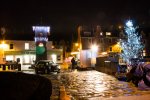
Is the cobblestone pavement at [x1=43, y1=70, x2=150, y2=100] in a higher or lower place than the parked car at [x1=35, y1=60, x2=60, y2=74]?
lower

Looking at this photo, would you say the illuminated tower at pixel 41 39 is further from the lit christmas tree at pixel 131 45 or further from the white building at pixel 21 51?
the lit christmas tree at pixel 131 45

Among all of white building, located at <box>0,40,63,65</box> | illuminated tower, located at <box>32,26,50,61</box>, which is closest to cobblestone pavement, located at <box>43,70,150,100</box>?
illuminated tower, located at <box>32,26,50,61</box>

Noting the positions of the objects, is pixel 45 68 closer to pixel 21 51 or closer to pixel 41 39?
pixel 41 39

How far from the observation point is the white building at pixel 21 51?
54816 millimetres

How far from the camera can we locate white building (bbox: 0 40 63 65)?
54816 millimetres

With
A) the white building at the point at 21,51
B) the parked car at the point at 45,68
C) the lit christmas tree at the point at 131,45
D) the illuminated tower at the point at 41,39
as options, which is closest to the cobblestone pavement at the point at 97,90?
the parked car at the point at 45,68

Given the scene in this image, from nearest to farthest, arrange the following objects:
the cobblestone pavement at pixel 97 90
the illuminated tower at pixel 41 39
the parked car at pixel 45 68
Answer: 1. the cobblestone pavement at pixel 97 90
2. the parked car at pixel 45 68
3. the illuminated tower at pixel 41 39

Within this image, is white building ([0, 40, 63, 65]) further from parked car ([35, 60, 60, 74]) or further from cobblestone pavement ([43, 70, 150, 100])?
cobblestone pavement ([43, 70, 150, 100])

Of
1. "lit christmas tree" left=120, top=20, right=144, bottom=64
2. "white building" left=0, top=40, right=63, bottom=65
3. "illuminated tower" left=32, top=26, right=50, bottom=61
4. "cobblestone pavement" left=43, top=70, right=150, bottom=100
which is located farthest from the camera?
"illuminated tower" left=32, top=26, right=50, bottom=61

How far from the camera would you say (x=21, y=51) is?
56.3 m

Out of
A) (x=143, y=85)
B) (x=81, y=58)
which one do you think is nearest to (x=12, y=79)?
(x=143, y=85)

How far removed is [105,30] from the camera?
194 feet

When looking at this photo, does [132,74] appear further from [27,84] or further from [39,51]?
[39,51]

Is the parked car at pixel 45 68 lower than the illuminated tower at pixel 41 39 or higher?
lower
